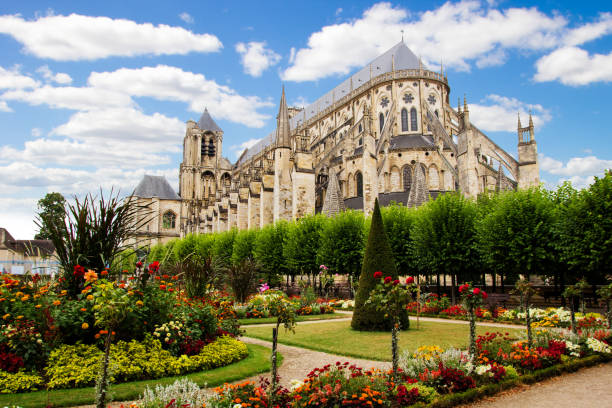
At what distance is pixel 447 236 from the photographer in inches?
801

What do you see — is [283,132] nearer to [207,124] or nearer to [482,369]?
[482,369]

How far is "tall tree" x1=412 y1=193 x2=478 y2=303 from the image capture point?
806 inches

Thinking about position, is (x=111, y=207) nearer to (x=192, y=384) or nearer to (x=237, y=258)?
(x=192, y=384)

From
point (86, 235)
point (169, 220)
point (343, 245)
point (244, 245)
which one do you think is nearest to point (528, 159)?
point (343, 245)

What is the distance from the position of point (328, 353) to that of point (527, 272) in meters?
13.1

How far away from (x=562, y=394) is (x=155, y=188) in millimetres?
68110

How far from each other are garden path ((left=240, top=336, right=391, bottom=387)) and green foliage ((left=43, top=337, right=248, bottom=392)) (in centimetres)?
129

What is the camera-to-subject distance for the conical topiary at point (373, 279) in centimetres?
1305

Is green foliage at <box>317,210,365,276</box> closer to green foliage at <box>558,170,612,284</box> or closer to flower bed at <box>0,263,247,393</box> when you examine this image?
green foliage at <box>558,170,612,284</box>

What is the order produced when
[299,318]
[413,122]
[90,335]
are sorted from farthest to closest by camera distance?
1. [413,122]
2. [299,318]
3. [90,335]

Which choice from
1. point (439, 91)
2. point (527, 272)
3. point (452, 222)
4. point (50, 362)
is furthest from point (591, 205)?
point (439, 91)

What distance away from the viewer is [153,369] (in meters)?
7.57

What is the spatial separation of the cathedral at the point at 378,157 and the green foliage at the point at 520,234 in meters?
10.7

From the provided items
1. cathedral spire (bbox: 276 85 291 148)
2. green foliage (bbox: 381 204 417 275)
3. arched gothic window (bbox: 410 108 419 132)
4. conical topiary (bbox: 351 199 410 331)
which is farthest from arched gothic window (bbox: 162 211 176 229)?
conical topiary (bbox: 351 199 410 331)
